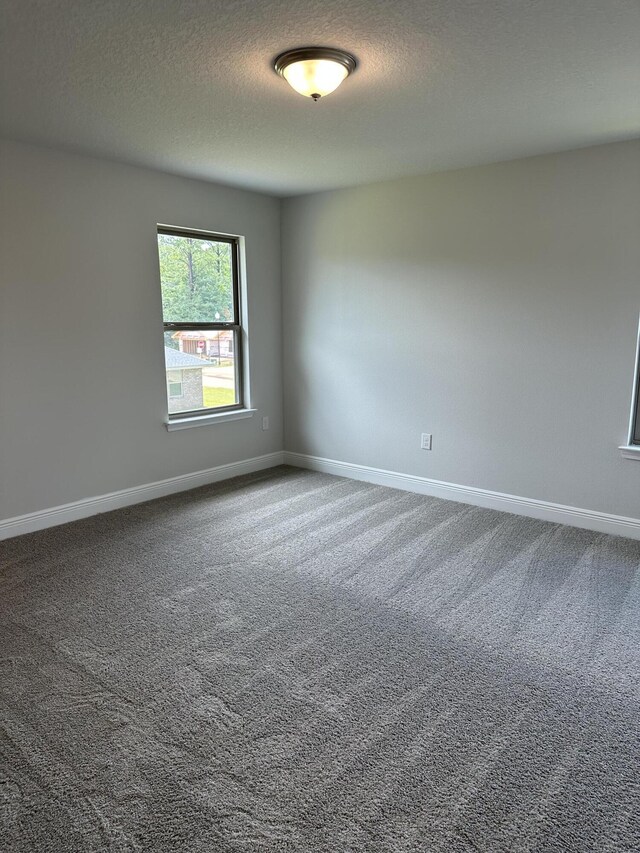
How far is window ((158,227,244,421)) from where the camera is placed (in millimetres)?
4305

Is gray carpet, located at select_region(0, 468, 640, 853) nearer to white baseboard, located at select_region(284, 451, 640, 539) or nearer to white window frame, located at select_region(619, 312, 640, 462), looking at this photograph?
white baseboard, located at select_region(284, 451, 640, 539)

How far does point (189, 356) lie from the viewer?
4.50 meters

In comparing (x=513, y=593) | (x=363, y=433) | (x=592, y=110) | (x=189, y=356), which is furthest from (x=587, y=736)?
(x=189, y=356)

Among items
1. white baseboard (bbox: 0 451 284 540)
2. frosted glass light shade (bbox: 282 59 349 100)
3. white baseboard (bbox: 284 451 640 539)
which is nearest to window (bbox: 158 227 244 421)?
white baseboard (bbox: 0 451 284 540)

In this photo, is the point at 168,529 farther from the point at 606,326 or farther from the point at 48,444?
the point at 606,326

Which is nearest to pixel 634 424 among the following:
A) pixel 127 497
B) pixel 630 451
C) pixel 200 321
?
pixel 630 451

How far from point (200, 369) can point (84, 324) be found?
3.54 feet

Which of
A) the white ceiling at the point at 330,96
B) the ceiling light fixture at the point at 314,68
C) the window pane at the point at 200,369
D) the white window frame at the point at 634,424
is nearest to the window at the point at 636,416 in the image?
the white window frame at the point at 634,424

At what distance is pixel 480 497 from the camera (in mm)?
4156

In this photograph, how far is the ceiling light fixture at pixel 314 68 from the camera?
217cm

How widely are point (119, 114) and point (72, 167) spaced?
36.5 inches

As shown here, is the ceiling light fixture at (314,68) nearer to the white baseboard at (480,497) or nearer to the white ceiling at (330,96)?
the white ceiling at (330,96)

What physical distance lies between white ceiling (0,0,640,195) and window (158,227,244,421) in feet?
2.71

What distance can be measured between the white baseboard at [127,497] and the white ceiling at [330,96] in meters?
2.26
